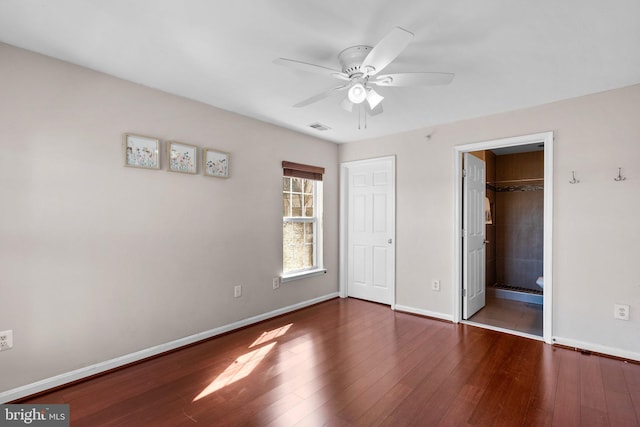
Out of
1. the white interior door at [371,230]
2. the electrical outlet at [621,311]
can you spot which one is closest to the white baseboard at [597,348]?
the electrical outlet at [621,311]

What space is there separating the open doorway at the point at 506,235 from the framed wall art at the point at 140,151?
323 cm

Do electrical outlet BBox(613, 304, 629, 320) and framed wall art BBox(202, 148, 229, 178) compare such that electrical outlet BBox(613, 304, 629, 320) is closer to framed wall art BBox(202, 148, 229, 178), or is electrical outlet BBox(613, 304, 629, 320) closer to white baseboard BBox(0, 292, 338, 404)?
white baseboard BBox(0, 292, 338, 404)

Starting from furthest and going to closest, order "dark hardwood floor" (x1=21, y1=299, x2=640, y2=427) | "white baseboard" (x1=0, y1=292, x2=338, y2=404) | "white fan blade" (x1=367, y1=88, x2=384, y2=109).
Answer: "white fan blade" (x1=367, y1=88, x2=384, y2=109) < "white baseboard" (x1=0, y1=292, x2=338, y2=404) < "dark hardwood floor" (x1=21, y1=299, x2=640, y2=427)

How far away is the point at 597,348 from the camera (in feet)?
9.28

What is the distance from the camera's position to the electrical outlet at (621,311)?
271 cm

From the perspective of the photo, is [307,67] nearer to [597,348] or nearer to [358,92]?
[358,92]

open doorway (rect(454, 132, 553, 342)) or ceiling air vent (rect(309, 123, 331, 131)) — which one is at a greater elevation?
ceiling air vent (rect(309, 123, 331, 131))

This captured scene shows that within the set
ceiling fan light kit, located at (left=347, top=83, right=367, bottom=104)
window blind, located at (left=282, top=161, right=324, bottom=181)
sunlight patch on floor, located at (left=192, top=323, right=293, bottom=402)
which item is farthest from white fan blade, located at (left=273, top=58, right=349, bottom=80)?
sunlight patch on floor, located at (left=192, top=323, right=293, bottom=402)

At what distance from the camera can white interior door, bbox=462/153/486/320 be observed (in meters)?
3.75

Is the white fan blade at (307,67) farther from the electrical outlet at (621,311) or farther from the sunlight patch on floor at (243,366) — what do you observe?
the electrical outlet at (621,311)

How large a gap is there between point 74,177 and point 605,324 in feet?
15.1

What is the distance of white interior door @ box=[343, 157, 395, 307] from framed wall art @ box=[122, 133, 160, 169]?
9.06 feet

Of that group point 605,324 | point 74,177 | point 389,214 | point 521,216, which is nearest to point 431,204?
point 389,214

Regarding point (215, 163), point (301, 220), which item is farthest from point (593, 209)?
point (215, 163)
